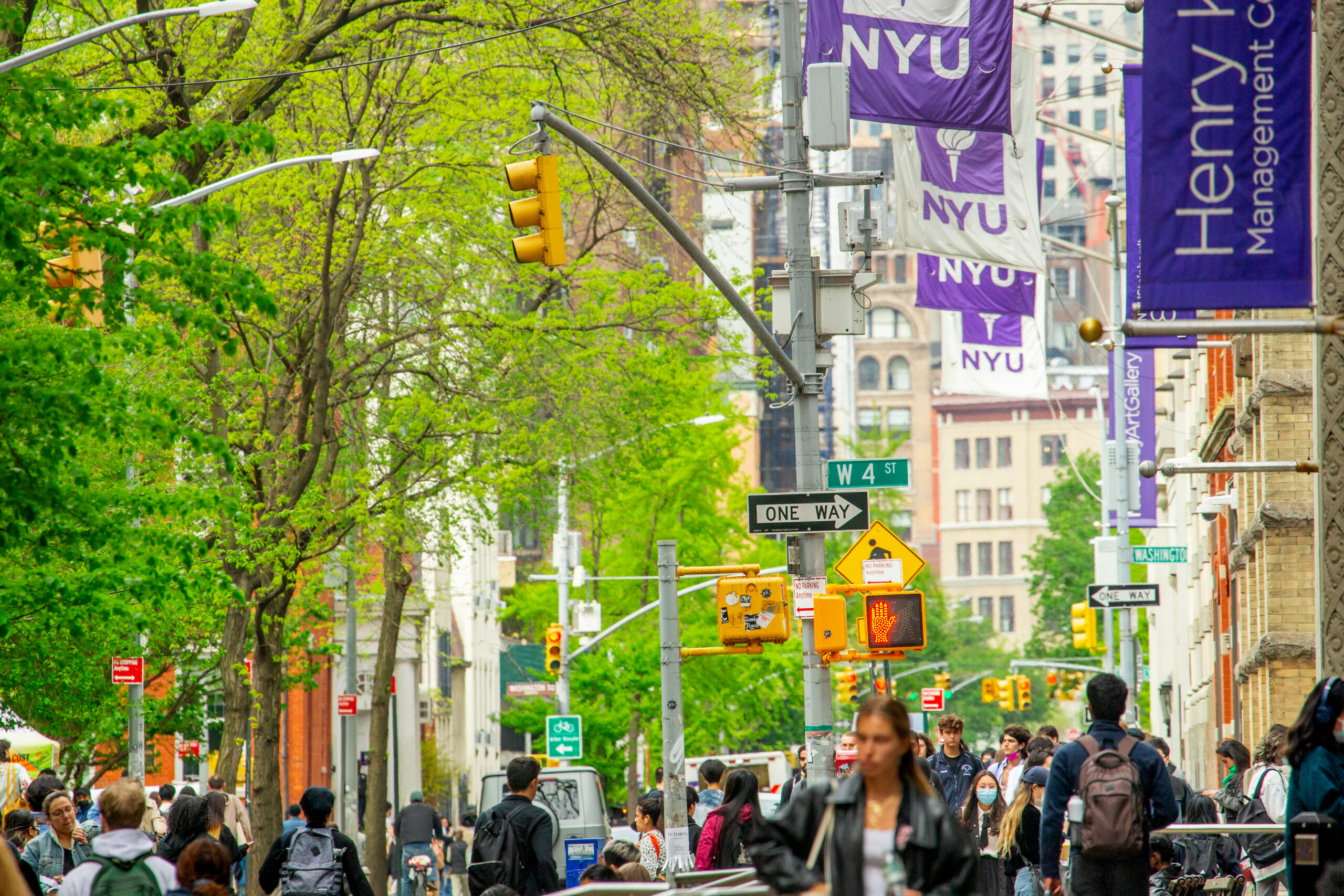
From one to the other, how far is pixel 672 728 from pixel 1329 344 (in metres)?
Result: 7.65

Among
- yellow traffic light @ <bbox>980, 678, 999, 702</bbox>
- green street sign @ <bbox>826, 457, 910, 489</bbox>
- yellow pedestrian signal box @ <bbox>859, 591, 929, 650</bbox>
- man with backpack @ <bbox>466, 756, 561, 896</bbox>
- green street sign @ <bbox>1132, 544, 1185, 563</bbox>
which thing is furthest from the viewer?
yellow traffic light @ <bbox>980, 678, 999, 702</bbox>

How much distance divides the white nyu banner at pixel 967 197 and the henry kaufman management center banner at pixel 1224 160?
8.11m

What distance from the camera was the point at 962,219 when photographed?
66.4 feet

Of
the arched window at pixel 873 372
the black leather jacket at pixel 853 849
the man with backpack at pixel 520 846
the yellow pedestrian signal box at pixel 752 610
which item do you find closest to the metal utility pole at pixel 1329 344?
the man with backpack at pixel 520 846

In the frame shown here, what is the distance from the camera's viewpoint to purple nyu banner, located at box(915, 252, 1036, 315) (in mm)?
24188

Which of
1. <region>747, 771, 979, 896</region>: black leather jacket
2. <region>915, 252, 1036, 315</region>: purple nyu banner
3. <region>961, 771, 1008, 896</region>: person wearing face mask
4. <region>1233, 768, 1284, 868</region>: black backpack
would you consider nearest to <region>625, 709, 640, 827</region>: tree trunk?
<region>915, 252, 1036, 315</region>: purple nyu banner

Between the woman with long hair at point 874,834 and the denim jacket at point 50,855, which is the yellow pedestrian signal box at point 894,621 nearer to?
the denim jacket at point 50,855

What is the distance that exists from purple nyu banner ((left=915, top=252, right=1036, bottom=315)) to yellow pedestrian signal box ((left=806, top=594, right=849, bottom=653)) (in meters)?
8.36

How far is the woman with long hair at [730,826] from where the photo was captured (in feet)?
44.4

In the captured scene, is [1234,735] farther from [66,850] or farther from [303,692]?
[303,692]

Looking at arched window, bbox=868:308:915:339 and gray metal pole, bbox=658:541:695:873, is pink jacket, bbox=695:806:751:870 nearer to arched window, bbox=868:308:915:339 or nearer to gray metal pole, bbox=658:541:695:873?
gray metal pole, bbox=658:541:695:873

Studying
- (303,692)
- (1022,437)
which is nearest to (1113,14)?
(1022,437)

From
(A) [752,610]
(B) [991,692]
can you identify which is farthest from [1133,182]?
(B) [991,692]

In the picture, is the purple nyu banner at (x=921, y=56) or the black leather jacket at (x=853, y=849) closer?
the black leather jacket at (x=853, y=849)
